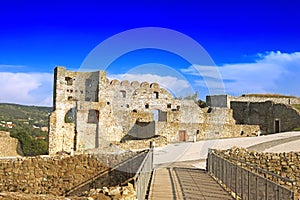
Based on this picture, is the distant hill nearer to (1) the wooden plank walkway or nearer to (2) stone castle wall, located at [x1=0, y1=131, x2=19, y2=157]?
(2) stone castle wall, located at [x1=0, y1=131, x2=19, y2=157]

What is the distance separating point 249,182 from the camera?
374 inches

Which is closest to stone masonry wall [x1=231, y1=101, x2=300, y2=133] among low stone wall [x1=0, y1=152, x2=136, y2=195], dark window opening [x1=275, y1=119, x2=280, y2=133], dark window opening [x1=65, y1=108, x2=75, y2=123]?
dark window opening [x1=275, y1=119, x2=280, y2=133]

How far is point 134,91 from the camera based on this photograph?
1711 inches

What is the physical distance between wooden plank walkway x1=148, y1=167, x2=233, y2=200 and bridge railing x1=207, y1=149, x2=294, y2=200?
0.32m

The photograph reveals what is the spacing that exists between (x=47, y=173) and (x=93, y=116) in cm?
2460

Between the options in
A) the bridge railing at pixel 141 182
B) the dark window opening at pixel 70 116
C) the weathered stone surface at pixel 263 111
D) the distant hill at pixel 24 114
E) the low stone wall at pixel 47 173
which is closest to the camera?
the bridge railing at pixel 141 182

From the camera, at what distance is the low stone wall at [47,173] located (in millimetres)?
13602

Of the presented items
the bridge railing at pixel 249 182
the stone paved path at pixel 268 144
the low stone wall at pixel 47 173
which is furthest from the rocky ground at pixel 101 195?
the stone paved path at pixel 268 144

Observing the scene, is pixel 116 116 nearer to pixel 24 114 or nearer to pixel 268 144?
pixel 268 144

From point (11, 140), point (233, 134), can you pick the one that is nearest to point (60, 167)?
point (11, 140)

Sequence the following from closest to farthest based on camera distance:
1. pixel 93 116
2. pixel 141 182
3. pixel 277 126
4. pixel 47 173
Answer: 1. pixel 141 182
2. pixel 47 173
3. pixel 93 116
4. pixel 277 126

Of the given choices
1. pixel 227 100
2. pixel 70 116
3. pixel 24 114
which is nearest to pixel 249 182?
pixel 70 116

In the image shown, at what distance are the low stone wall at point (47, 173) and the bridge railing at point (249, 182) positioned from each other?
4531mm

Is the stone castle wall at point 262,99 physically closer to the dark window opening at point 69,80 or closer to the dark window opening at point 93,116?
the dark window opening at point 93,116
